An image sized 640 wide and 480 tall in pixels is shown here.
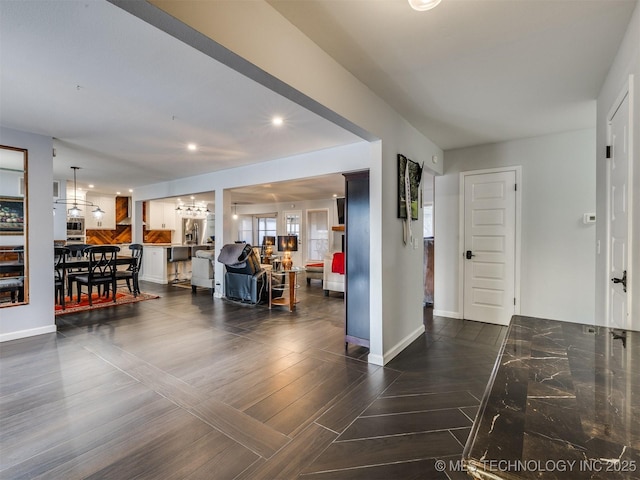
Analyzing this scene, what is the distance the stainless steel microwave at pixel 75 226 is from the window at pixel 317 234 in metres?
6.41

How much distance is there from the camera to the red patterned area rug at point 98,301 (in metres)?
4.89

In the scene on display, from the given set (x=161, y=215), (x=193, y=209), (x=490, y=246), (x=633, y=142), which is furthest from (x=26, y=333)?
(x=193, y=209)

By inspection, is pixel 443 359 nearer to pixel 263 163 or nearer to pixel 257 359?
pixel 257 359

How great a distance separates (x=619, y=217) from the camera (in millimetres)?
1990

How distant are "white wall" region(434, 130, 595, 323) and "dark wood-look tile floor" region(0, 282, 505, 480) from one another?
0.77 metres

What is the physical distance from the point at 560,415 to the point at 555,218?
12.8 ft

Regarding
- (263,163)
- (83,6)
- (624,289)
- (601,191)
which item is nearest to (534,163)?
(601,191)

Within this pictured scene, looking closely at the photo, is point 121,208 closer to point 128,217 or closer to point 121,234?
point 128,217

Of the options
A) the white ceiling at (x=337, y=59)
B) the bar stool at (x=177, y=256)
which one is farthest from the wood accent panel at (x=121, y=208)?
the white ceiling at (x=337, y=59)

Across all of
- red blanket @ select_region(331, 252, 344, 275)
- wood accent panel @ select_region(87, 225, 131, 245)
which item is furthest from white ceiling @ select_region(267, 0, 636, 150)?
wood accent panel @ select_region(87, 225, 131, 245)

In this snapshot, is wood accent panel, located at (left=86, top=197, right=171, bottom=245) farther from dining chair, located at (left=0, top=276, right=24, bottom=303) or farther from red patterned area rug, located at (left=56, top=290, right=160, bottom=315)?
dining chair, located at (left=0, top=276, right=24, bottom=303)

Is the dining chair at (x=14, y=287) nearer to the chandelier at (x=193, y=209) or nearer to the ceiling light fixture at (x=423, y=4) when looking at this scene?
the ceiling light fixture at (x=423, y=4)

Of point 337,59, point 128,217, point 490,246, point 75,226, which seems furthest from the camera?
point 128,217

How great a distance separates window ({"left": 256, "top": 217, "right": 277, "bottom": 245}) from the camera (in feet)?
37.9
